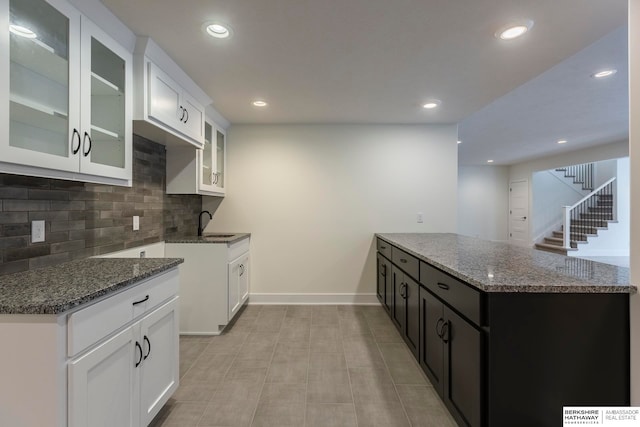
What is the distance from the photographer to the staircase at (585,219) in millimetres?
7000

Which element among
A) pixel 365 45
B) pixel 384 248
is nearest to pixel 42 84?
pixel 365 45

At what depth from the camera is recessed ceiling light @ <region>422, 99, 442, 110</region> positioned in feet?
9.84

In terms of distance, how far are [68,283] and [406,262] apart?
2.13 metres

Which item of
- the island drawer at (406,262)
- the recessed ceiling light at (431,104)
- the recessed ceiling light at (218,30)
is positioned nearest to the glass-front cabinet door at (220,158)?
the recessed ceiling light at (218,30)

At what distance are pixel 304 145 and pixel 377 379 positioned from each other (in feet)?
8.94

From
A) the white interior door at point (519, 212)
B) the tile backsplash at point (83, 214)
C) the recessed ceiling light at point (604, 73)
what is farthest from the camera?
the white interior door at point (519, 212)

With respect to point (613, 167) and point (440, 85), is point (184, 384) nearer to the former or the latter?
point (440, 85)

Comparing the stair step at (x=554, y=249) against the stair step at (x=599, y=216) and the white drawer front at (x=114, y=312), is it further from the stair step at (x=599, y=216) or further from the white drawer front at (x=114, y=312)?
the white drawer front at (x=114, y=312)

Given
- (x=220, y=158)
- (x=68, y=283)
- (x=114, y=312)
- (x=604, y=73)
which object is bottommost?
(x=114, y=312)

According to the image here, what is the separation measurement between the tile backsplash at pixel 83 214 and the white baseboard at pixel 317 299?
1.35 meters

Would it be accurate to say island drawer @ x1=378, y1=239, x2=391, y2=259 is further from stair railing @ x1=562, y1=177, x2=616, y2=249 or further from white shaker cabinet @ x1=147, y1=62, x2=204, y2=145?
stair railing @ x1=562, y1=177, x2=616, y2=249

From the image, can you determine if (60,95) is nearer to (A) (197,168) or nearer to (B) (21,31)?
(B) (21,31)

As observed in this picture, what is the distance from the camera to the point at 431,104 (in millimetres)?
3080

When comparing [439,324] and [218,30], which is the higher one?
[218,30]
